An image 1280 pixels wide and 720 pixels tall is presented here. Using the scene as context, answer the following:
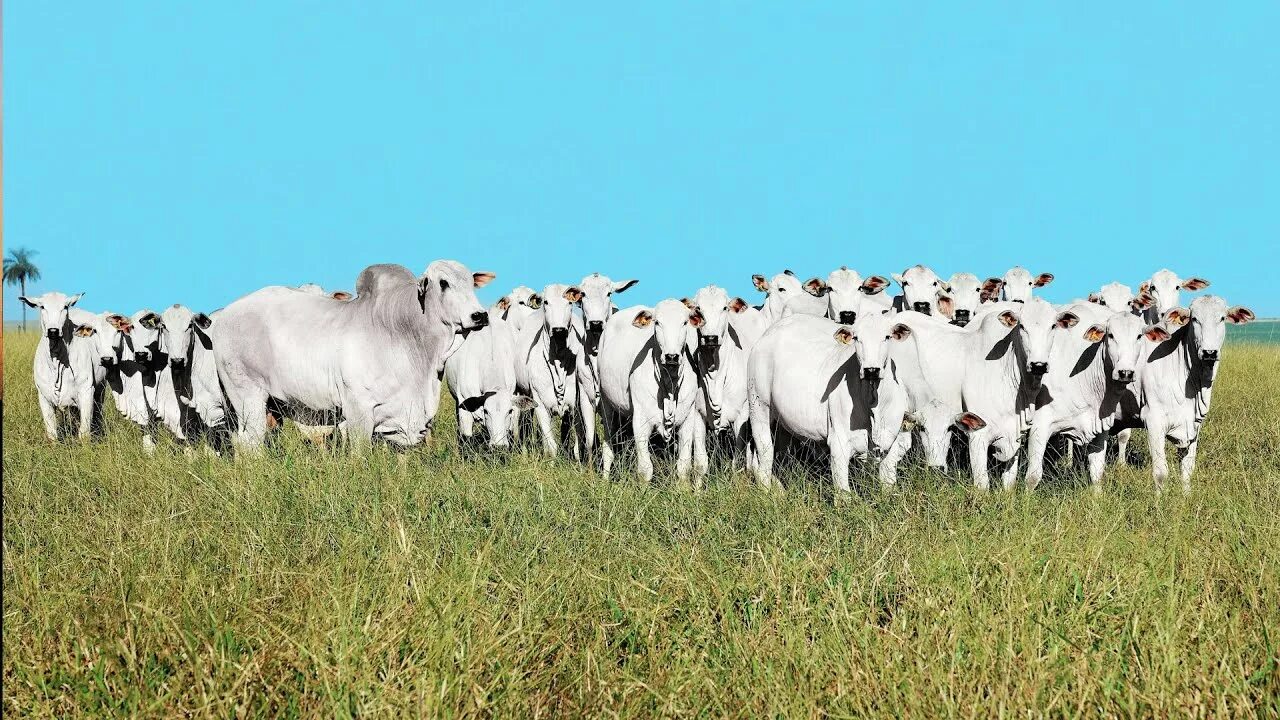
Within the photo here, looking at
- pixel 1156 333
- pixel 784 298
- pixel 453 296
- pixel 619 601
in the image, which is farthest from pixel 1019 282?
pixel 619 601

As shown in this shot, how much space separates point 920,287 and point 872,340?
5.93 m

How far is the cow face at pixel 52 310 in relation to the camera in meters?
13.3

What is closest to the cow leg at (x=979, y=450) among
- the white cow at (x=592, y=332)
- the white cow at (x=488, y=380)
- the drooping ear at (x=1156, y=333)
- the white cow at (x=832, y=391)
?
the white cow at (x=832, y=391)

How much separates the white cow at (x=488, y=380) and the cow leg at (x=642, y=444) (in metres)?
1.80

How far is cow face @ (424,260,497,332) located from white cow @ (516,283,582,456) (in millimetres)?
2884

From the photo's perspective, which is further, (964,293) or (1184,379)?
(964,293)

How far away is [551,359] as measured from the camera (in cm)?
1245

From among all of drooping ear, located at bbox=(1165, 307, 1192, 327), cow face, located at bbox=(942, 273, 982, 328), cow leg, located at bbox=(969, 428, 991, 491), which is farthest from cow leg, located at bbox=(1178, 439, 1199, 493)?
cow face, located at bbox=(942, 273, 982, 328)

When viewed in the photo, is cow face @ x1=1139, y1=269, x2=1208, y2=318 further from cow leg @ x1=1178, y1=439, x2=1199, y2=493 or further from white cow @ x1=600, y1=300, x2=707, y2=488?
white cow @ x1=600, y1=300, x2=707, y2=488

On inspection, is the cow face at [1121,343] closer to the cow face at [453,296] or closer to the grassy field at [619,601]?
the grassy field at [619,601]

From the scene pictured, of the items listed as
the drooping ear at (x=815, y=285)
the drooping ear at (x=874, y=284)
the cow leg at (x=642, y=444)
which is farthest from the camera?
the drooping ear at (x=815, y=285)

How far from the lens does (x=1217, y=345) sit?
10258mm

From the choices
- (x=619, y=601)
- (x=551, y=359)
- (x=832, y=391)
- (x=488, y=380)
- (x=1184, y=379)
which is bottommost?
(x=619, y=601)

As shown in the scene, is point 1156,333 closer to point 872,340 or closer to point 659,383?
point 872,340
